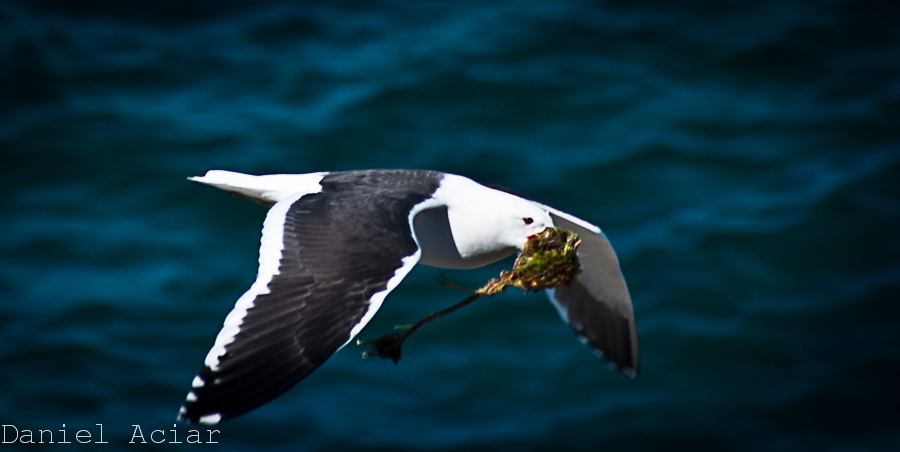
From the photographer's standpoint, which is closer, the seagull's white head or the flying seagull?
the flying seagull

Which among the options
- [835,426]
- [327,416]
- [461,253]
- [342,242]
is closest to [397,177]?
[461,253]

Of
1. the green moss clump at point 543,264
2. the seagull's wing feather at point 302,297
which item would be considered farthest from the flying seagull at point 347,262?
the green moss clump at point 543,264

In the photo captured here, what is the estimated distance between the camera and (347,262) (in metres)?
4.44

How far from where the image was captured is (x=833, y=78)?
583 inches

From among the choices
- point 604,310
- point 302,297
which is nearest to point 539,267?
point 302,297

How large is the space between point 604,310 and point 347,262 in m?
2.17

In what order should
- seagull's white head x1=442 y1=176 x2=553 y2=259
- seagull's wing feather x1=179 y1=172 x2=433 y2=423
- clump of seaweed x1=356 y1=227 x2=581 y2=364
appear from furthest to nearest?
1. seagull's white head x1=442 y1=176 x2=553 y2=259
2. clump of seaweed x1=356 y1=227 x2=581 y2=364
3. seagull's wing feather x1=179 y1=172 x2=433 y2=423

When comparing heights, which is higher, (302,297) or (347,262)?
(347,262)

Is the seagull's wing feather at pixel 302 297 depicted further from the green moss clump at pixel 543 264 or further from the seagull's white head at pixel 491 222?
the green moss clump at pixel 543 264

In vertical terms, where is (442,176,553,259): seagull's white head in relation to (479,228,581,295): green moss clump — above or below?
above

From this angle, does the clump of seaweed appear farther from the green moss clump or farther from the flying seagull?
the flying seagull

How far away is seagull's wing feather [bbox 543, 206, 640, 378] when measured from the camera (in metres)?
5.93

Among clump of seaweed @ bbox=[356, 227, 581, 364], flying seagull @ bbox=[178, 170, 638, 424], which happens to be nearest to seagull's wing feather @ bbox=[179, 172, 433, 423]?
flying seagull @ bbox=[178, 170, 638, 424]

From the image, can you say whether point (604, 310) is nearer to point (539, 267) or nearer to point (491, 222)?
point (491, 222)
